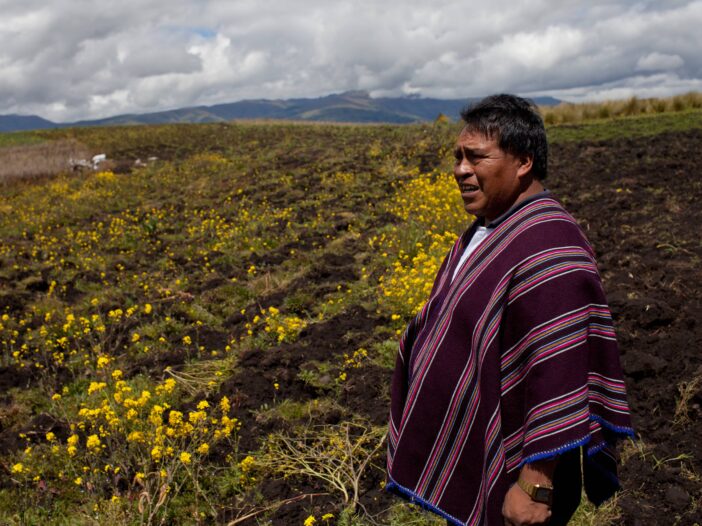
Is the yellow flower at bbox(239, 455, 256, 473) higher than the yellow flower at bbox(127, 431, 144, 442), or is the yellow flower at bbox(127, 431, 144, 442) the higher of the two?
the yellow flower at bbox(127, 431, 144, 442)

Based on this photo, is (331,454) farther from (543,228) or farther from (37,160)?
(37,160)

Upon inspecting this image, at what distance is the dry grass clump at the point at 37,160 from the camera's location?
801 inches

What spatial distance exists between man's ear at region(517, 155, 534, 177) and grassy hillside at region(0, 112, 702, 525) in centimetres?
218

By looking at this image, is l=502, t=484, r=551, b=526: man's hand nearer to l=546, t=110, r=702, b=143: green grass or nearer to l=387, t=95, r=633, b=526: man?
l=387, t=95, r=633, b=526: man

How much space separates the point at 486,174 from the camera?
174cm

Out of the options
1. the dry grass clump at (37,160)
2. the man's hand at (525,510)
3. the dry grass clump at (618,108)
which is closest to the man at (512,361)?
the man's hand at (525,510)

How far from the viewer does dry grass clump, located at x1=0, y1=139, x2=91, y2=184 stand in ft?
66.7

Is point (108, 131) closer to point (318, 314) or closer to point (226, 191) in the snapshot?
point (226, 191)

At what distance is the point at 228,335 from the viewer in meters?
5.96

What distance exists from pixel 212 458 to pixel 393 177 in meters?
9.86

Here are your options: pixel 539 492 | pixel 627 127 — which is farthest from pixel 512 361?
pixel 627 127

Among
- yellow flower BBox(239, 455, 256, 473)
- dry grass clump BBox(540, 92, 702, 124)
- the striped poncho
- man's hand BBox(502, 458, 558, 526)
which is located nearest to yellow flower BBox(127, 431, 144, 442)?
yellow flower BBox(239, 455, 256, 473)

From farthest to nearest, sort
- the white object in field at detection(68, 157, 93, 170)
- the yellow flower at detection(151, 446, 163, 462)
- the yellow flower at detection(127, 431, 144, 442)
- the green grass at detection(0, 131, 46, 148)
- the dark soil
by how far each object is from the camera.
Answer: the green grass at detection(0, 131, 46, 148)
the white object in field at detection(68, 157, 93, 170)
the yellow flower at detection(127, 431, 144, 442)
the yellow flower at detection(151, 446, 163, 462)
the dark soil

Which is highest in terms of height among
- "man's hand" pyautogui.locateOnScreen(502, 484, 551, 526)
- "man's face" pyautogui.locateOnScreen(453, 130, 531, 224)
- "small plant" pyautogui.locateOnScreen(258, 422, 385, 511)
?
"man's face" pyautogui.locateOnScreen(453, 130, 531, 224)
